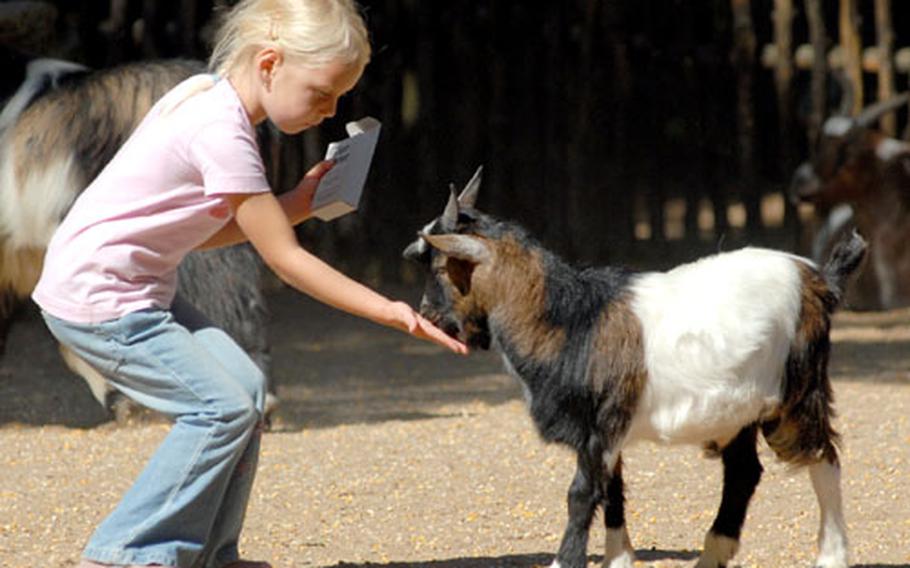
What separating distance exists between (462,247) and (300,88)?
54 cm

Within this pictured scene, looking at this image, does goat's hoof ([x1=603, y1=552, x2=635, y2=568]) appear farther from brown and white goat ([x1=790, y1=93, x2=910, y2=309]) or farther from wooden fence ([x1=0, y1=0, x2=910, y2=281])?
wooden fence ([x1=0, y1=0, x2=910, y2=281])

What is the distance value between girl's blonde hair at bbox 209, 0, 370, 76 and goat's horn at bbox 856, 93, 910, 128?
622cm

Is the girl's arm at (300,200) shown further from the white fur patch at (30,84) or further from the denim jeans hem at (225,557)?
the white fur patch at (30,84)

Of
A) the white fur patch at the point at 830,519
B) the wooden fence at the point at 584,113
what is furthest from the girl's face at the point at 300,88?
the wooden fence at the point at 584,113

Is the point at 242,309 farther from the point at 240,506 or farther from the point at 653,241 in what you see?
the point at 653,241

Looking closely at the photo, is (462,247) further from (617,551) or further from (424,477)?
(424,477)

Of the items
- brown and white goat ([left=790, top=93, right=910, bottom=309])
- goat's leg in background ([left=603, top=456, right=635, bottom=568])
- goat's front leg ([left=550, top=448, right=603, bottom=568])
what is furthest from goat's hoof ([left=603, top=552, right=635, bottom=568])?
brown and white goat ([left=790, top=93, right=910, bottom=309])

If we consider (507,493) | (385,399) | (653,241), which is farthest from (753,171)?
(507,493)

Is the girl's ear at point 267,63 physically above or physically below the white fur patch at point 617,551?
above

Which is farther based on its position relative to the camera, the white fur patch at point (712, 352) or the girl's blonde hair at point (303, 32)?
the white fur patch at point (712, 352)

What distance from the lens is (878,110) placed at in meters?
9.77

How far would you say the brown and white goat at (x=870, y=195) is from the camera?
31.6ft

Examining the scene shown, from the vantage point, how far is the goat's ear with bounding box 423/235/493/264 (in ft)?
13.4

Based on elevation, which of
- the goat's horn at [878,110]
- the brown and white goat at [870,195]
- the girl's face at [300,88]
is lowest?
the brown and white goat at [870,195]
